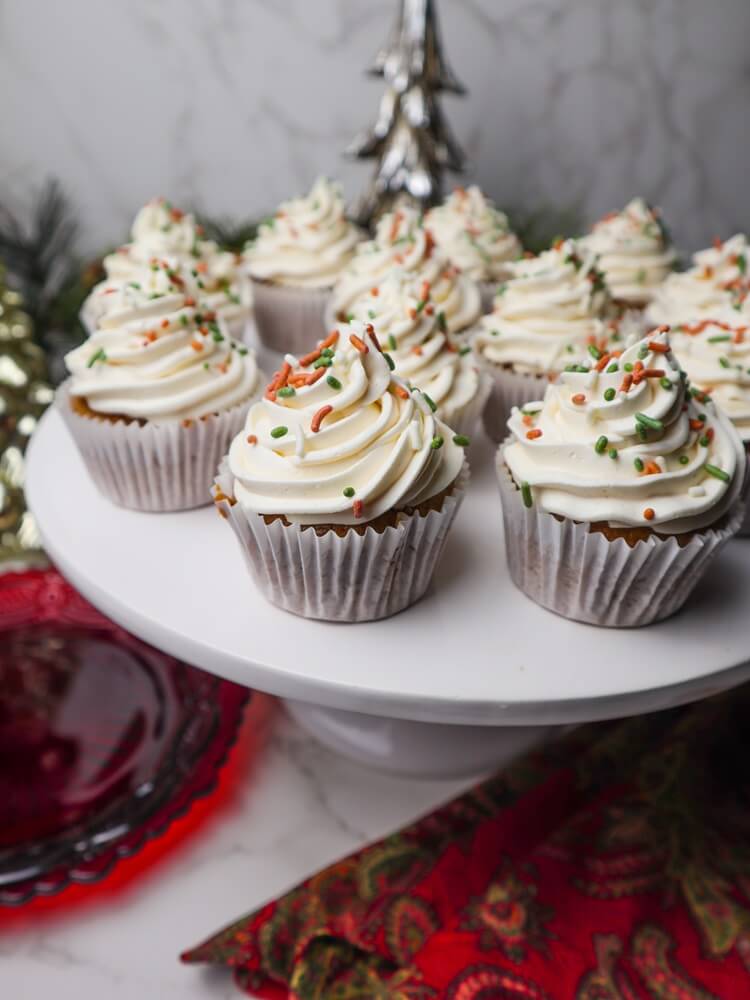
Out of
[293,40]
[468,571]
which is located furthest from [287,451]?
[293,40]

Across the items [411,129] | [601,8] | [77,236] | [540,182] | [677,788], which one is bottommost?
[677,788]

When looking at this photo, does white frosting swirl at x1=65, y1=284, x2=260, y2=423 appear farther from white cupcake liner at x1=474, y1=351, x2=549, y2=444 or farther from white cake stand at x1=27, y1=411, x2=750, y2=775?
white cupcake liner at x1=474, y1=351, x2=549, y2=444

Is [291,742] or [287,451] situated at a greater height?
[287,451]

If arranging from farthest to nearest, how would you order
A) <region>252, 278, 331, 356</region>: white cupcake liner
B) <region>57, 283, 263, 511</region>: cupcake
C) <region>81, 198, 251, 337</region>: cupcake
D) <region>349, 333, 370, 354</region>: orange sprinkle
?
<region>252, 278, 331, 356</region>: white cupcake liner, <region>81, 198, 251, 337</region>: cupcake, <region>57, 283, 263, 511</region>: cupcake, <region>349, 333, 370, 354</region>: orange sprinkle

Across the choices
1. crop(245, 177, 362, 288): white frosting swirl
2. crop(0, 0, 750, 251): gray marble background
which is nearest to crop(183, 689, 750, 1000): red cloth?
crop(245, 177, 362, 288): white frosting swirl

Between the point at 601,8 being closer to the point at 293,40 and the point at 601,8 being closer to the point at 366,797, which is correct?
the point at 293,40

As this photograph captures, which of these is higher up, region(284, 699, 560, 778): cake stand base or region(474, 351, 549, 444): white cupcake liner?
region(474, 351, 549, 444): white cupcake liner

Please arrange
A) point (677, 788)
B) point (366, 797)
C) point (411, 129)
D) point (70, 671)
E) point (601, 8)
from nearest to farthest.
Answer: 1. point (677, 788)
2. point (366, 797)
3. point (70, 671)
4. point (411, 129)
5. point (601, 8)

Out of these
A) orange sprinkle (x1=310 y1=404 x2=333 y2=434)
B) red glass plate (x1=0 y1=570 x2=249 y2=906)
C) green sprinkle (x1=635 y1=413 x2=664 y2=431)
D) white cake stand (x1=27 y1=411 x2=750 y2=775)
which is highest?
green sprinkle (x1=635 y1=413 x2=664 y2=431)
